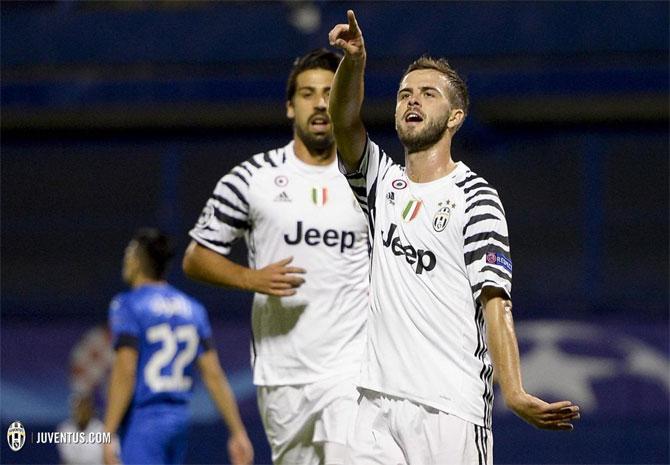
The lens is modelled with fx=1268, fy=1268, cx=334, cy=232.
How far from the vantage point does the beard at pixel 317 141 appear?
5.84 meters

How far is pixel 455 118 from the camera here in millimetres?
4656

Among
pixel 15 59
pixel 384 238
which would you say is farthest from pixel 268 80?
pixel 384 238

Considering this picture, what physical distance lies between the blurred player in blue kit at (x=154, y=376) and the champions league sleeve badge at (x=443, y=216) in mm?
3082

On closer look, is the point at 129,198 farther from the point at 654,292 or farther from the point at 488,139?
the point at 654,292

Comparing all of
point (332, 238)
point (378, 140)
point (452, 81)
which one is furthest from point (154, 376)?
point (378, 140)

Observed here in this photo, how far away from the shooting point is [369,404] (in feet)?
15.1

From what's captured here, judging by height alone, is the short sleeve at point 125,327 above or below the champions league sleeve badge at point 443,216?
above

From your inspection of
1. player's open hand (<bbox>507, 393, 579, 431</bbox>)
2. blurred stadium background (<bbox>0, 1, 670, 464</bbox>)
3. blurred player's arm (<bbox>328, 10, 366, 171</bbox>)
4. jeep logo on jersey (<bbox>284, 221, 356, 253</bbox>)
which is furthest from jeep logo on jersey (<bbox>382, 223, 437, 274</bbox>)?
blurred stadium background (<bbox>0, 1, 670, 464</bbox>)

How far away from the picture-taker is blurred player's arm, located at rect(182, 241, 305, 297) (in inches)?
218

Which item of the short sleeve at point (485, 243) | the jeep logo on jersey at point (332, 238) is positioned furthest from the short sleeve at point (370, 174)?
the jeep logo on jersey at point (332, 238)

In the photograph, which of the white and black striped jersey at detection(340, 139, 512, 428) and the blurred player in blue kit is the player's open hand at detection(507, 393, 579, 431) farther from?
the blurred player in blue kit

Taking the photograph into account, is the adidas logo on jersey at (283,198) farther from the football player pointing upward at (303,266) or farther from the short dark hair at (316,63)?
the short dark hair at (316,63)

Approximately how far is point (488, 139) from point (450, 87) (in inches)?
423

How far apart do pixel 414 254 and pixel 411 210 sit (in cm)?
17
